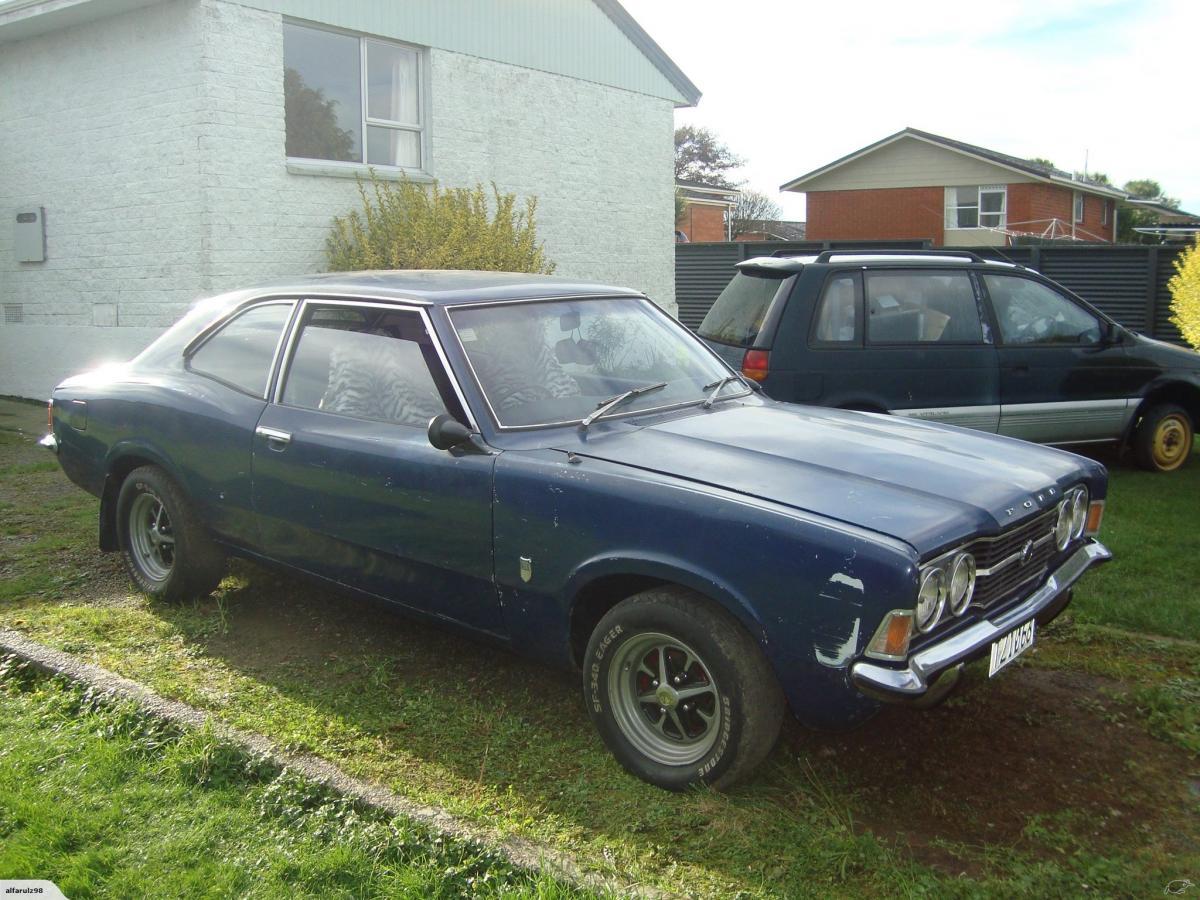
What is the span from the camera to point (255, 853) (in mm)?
3289

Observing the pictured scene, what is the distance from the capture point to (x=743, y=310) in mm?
7961

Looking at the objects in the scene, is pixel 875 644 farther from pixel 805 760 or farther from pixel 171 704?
pixel 171 704

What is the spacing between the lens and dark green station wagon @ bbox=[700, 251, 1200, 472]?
763 centimetres

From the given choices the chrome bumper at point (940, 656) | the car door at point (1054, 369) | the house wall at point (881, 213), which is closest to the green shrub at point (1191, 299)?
the car door at point (1054, 369)

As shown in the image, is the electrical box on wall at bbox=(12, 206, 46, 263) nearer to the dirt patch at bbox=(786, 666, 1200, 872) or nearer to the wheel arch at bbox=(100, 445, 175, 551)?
the wheel arch at bbox=(100, 445, 175, 551)

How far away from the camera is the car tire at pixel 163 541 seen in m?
5.26

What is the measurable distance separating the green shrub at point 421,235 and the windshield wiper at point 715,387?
267 inches

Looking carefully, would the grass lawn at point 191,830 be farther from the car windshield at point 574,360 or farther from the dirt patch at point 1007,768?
the car windshield at point 574,360

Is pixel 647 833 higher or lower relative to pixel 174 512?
lower

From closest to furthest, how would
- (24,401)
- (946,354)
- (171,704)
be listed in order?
(171,704)
(946,354)
(24,401)

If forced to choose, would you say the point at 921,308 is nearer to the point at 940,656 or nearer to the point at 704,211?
the point at 940,656

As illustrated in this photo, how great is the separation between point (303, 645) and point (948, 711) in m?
2.71

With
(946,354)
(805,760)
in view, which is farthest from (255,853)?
(946,354)

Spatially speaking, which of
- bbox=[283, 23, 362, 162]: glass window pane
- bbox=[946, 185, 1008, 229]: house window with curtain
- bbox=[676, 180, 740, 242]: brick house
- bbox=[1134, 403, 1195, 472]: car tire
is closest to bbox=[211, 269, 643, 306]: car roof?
bbox=[1134, 403, 1195, 472]: car tire
